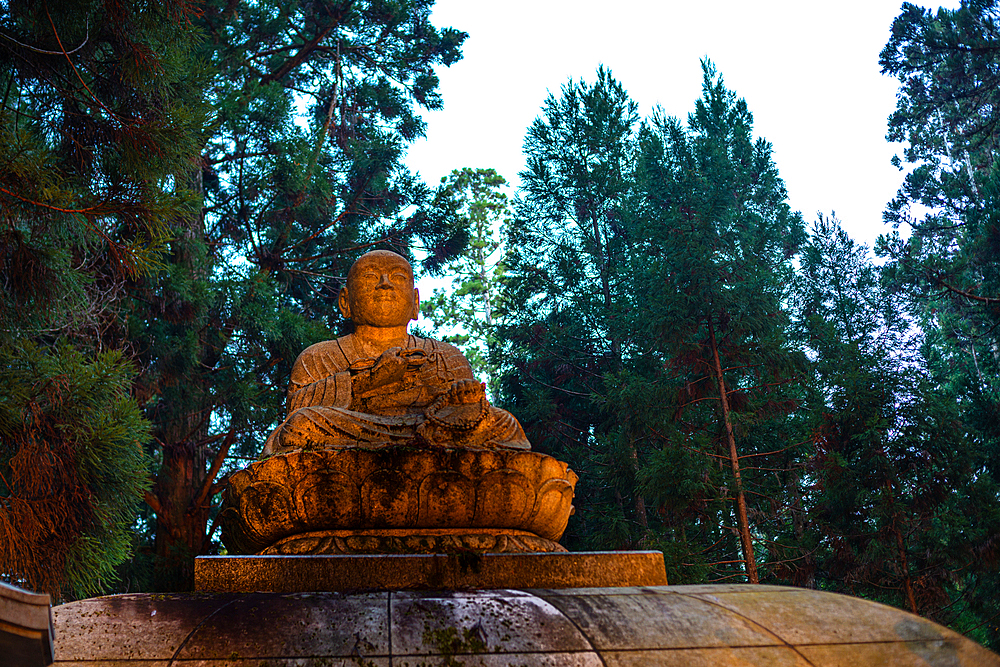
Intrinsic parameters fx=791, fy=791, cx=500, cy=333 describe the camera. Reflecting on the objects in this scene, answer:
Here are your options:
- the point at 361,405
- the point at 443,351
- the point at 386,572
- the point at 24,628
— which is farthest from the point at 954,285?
the point at 24,628

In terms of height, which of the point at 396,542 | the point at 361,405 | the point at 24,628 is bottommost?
the point at 24,628

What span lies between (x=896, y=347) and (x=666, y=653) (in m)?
14.2

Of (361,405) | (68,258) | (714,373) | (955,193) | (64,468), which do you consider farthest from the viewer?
(955,193)

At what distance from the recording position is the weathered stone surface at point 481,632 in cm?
245

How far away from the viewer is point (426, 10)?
14039 mm

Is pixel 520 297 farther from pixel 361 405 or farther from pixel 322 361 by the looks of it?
pixel 361 405

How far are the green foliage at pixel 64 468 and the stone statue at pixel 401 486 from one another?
71.5 inches

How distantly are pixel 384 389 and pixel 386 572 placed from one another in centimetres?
181

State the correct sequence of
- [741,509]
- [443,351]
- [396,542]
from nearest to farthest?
[396,542] < [443,351] < [741,509]

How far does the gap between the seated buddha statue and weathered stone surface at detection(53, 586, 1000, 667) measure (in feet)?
4.84

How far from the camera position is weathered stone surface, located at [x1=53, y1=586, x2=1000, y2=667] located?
2449 millimetres

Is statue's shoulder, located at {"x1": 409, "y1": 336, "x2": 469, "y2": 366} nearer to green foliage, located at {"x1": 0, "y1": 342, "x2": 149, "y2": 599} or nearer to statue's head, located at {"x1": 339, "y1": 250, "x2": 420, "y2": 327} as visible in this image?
statue's head, located at {"x1": 339, "y1": 250, "x2": 420, "y2": 327}

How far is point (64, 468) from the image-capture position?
5641 mm

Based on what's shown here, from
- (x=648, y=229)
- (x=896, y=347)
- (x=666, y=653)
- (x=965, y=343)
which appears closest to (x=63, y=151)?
(x=666, y=653)
